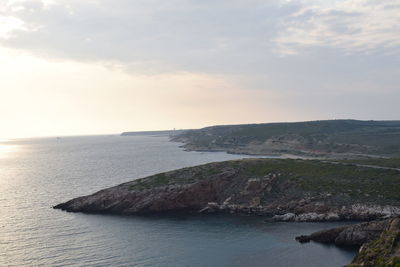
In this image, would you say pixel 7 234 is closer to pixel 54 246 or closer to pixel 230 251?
pixel 54 246

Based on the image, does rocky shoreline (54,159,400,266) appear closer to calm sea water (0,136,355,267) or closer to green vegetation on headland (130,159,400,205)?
green vegetation on headland (130,159,400,205)

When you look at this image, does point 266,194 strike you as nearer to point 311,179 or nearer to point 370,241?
point 311,179

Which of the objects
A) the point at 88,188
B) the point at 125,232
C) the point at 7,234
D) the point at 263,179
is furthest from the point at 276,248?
the point at 88,188

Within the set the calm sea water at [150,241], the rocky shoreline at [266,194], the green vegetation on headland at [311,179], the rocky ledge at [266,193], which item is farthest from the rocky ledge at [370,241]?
the green vegetation on headland at [311,179]

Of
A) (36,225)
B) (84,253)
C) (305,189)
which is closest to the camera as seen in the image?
(84,253)

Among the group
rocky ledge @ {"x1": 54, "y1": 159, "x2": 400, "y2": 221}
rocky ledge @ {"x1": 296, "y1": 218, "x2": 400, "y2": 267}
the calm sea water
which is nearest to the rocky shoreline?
rocky ledge @ {"x1": 54, "y1": 159, "x2": 400, "y2": 221}

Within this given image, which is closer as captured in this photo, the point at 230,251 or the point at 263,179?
the point at 230,251
